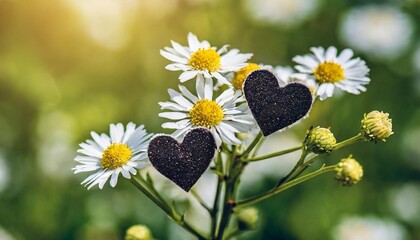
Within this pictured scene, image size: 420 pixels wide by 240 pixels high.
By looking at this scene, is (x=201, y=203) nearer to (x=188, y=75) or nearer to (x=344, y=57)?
(x=188, y=75)

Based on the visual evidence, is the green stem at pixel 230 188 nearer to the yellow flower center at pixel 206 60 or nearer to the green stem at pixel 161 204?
the green stem at pixel 161 204

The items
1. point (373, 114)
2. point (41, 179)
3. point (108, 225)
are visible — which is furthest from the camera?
point (41, 179)

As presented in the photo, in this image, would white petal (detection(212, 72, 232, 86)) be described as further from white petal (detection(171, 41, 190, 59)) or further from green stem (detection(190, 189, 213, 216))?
green stem (detection(190, 189, 213, 216))

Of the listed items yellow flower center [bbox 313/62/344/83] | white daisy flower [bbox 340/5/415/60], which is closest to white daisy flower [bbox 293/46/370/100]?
yellow flower center [bbox 313/62/344/83]

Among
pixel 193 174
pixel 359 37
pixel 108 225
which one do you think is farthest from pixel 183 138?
pixel 359 37

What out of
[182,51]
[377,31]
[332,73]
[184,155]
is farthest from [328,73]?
[377,31]

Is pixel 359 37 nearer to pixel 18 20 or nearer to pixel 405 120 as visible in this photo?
pixel 405 120
